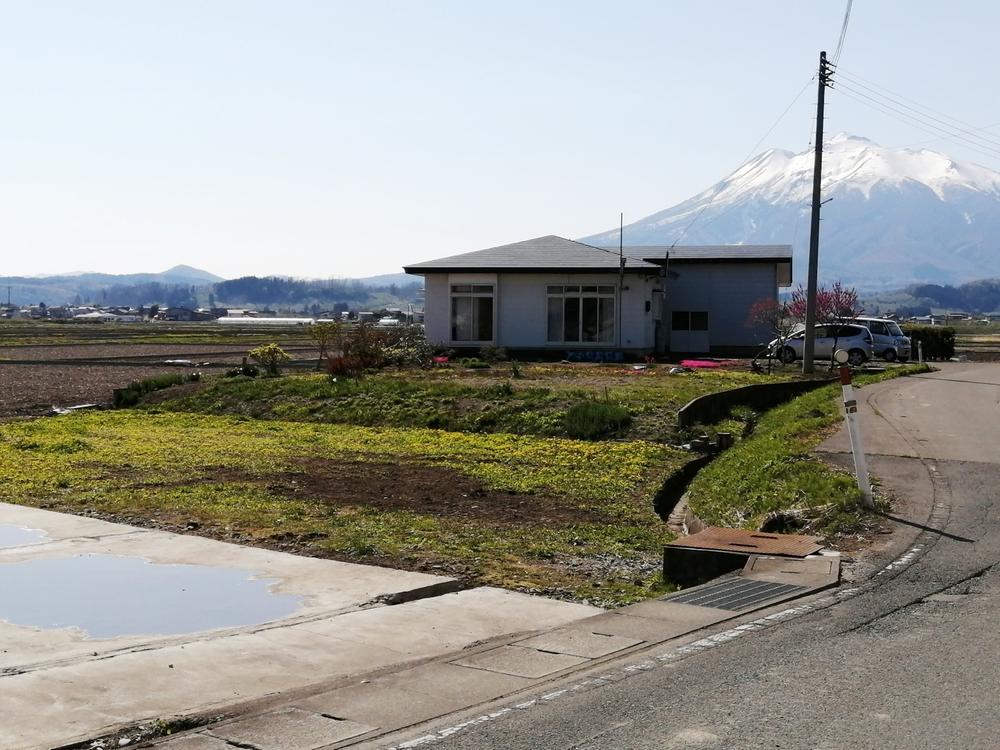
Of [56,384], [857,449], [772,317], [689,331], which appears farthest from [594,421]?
[689,331]

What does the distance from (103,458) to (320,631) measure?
9.85 m

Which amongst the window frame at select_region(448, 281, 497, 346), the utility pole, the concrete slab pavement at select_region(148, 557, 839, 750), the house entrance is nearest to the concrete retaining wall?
the utility pole

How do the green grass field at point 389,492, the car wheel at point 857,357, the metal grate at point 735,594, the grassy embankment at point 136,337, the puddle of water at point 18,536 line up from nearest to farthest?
the metal grate at point 735,594
the green grass field at point 389,492
the puddle of water at point 18,536
the car wheel at point 857,357
the grassy embankment at point 136,337

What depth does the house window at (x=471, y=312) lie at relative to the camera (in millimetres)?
40781

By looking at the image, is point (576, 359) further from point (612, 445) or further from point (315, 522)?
point (315, 522)

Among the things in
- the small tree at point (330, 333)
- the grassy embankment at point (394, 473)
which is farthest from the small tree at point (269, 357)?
the grassy embankment at point (394, 473)

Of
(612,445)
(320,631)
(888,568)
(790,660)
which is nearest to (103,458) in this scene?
(612,445)

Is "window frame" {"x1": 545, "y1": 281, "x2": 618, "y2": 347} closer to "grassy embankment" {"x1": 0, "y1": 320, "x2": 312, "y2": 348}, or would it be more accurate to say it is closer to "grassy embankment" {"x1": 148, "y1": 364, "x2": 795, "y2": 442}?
"grassy embankment" {"x1": 148, "y1": 364, "x2": 795, "y2": 442}

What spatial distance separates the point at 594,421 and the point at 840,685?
1449 cm

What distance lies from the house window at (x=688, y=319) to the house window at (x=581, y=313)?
228 inches

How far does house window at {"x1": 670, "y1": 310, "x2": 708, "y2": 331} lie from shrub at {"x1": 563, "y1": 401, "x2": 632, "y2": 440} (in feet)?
80.3

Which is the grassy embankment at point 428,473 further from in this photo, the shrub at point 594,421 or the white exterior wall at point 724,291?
the white exterior wall at point 724,291

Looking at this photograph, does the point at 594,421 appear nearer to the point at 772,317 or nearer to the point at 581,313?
the point at 581,313

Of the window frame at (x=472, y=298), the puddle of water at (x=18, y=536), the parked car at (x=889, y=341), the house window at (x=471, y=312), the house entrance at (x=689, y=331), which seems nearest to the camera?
the puddle of water at (x=18, y=536)
